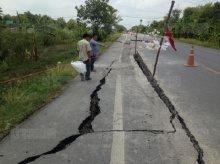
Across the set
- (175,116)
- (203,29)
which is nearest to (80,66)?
(175,116)

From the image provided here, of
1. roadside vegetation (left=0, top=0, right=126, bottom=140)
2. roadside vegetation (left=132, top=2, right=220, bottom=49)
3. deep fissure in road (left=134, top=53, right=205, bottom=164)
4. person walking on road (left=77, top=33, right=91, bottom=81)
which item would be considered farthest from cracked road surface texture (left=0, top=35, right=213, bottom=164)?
roadside vegetation (left=132, top=2, right=220, bottom=49)

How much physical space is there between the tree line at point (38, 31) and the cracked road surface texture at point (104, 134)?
11173 mm

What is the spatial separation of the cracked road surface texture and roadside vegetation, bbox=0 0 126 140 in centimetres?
44

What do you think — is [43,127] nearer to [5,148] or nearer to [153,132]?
[5,148]

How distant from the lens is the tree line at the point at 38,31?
1545cm

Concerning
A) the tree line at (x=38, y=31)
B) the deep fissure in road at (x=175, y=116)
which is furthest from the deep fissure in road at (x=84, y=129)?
the tree line at (x=38, y=31)

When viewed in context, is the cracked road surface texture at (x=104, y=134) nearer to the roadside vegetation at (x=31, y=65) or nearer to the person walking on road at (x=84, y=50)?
the roadside vegetation at (x=31, y=65)

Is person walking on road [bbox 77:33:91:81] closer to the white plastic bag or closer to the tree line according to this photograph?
the white plastic bag

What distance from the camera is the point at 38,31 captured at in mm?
18688

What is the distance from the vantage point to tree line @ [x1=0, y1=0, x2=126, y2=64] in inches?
Result: 608

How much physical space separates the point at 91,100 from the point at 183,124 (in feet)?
7.12

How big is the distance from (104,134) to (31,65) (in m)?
12.0

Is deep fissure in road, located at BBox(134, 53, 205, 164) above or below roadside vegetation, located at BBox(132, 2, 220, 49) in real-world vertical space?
below

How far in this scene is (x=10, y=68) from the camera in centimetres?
1411
